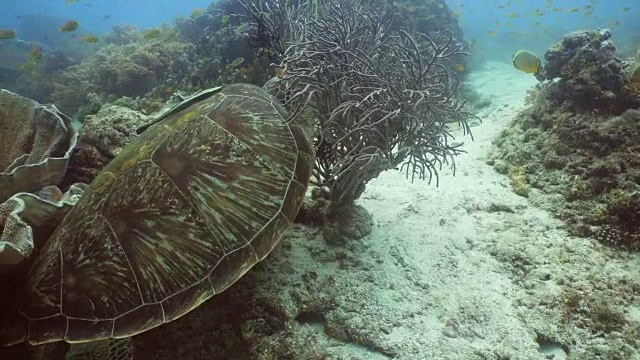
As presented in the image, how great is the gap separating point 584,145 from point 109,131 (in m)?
5.42

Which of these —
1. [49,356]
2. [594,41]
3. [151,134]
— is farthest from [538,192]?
[49,356]

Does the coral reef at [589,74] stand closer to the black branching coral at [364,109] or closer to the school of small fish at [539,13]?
the black branching coral at [364,109]

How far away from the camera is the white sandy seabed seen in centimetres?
257

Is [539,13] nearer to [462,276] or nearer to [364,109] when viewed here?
[364,109]

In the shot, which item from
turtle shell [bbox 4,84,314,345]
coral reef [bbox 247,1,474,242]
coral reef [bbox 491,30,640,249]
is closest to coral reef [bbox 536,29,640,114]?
coral reef [bbox 491,30,640,249]

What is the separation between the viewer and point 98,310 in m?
1.99

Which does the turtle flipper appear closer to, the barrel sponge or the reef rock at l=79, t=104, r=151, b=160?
the barrel sponge

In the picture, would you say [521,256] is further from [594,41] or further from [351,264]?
[594,41]

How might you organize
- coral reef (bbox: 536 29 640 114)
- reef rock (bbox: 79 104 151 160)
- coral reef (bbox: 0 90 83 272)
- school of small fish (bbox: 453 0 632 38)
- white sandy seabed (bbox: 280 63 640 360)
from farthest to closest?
school of small fish (bbox: 453 0 632 38)
coral reef (bbox: 536 29 640 114)
reef rock (bbox: 79 104 151 160)
white sandy seabed (bbox: 280 63 640 360)
coral reef (bbox: 0 90 83 272)

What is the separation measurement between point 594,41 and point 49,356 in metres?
7.33

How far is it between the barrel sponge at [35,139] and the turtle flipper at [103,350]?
1.52 m

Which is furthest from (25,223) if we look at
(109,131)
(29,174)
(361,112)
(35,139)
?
(361,112)

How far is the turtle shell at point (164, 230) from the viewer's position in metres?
2.00

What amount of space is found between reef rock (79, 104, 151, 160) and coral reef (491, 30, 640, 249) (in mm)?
4575
